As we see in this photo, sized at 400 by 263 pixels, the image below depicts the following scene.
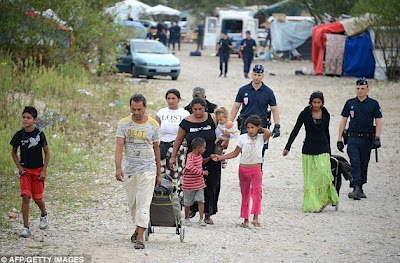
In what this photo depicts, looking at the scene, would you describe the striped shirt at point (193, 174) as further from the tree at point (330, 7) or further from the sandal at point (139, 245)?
the tree at point (330, 7)

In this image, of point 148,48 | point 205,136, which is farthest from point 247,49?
point 205,136

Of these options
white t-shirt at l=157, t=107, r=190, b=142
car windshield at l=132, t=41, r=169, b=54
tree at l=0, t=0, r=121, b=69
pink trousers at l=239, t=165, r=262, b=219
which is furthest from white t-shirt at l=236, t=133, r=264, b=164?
car windshield at l=132, t=41, r=169, b=54

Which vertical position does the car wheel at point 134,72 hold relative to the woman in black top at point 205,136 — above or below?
below

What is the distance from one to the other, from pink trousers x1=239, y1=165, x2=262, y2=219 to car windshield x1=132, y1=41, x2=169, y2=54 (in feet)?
76.3

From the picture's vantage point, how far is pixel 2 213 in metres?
10.6

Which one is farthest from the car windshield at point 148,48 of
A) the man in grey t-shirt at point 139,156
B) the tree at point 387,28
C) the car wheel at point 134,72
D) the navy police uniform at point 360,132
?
the man in grey t-shirt at point 139,156

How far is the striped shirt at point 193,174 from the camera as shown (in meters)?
9.98

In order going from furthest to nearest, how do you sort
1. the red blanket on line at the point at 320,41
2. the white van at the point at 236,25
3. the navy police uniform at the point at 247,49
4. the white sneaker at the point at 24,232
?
1. the white van at the point at 236,25
2. the red blanket on line at the point at 320,41
3. the navy police uniform at the point at 247,49
4. the white sneaker at the point at 24,232

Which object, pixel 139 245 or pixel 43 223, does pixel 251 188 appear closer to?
pixel 139 245

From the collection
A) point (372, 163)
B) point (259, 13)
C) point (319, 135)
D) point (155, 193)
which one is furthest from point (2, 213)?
point (259, 13)

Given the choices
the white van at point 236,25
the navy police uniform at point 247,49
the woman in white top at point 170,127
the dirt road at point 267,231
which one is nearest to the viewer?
the dirt road at point 267,231

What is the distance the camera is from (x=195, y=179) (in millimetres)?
10094

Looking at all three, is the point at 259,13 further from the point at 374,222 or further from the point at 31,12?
the point at 374,222

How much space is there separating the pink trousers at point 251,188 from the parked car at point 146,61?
21.2 meters
